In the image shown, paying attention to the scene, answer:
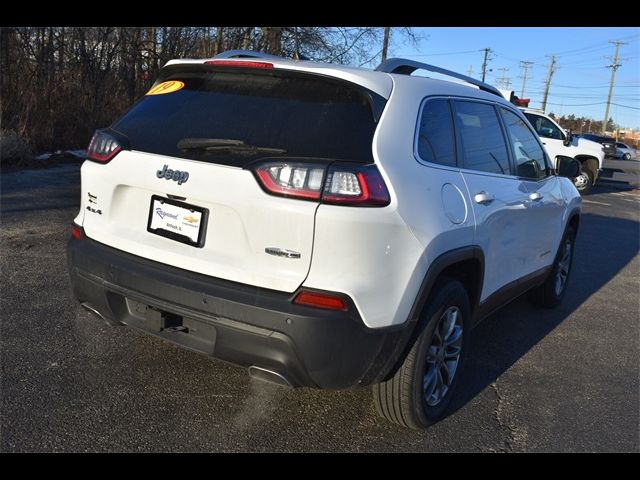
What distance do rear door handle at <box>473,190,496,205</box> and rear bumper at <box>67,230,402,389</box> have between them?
3.36 feet

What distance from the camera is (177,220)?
8.61ft

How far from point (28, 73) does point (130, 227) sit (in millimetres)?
11974

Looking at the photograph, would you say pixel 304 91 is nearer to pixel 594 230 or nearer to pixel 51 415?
pixel 51 415

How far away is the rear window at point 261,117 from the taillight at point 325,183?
0.27ft

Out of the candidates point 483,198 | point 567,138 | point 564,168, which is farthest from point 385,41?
point 483,198

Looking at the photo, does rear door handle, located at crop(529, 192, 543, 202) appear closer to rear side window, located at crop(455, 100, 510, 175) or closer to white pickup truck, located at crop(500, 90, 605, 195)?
rear side window, located at crop(455, 100, 510, 175)

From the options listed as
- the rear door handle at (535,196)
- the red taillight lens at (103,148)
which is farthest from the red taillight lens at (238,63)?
the rear door handle at (535,196)

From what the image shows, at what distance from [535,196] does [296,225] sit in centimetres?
243

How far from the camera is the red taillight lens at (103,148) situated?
9.40 ft

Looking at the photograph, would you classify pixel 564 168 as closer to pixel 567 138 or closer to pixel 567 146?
pixel 567 138

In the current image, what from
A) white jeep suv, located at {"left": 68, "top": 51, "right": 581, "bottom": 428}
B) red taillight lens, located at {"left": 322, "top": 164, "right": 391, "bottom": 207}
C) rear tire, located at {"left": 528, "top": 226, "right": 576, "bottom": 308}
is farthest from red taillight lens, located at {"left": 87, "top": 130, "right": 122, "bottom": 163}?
rear tire, located at {"left": 528, "top": 226, "right": 576, "bottom": 308}

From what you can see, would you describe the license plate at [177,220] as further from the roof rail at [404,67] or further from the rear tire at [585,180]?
the rear tire at [585,180]

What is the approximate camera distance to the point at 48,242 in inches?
229
